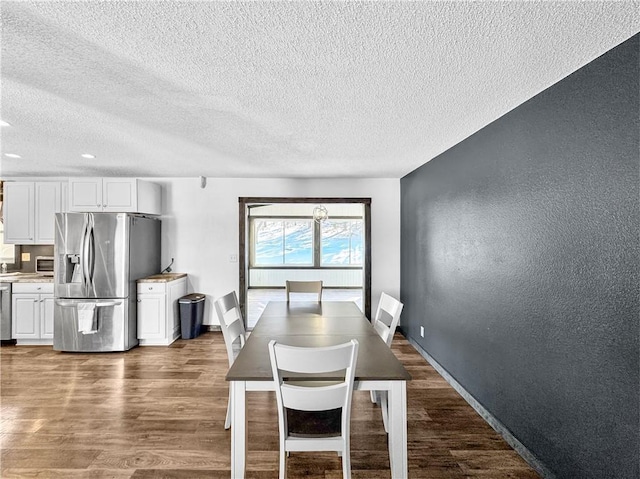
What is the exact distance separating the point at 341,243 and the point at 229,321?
7747 mm

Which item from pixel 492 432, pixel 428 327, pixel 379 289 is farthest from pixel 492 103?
pixel 379 289

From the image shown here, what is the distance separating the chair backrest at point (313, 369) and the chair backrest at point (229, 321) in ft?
3.16

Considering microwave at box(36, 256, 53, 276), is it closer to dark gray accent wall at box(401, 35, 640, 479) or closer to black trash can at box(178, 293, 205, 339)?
black trash can at box(178, 293, 205, 339)

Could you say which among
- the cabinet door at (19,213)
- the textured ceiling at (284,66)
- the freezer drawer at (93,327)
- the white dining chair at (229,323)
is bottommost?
the freezer drawer at (93,327)

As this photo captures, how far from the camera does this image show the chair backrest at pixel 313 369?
161cm

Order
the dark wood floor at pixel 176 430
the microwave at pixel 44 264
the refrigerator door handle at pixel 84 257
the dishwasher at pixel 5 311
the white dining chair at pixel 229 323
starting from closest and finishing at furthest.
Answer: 1. the dark wood floor at pixel 176 430
2. the white dining chair at pixel 229 323
3. the refrigerator door handle at pixel 84 257
4. the dishwasher at pixel 5 311
5. the microwave at pixel 44 264

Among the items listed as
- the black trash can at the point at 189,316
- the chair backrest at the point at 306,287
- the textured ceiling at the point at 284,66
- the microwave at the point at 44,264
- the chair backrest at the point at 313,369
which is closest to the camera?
the textured ceiling at the point at 284,66

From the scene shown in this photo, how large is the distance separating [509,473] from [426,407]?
884mm

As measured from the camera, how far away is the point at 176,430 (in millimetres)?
2637

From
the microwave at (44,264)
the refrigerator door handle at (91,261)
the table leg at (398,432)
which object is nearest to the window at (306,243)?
the microwave at (44,264)

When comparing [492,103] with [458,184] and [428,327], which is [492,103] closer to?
[458,184]

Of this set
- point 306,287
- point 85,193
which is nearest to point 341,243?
point 306,287

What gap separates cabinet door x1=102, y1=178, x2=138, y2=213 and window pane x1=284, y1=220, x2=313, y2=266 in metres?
6.03

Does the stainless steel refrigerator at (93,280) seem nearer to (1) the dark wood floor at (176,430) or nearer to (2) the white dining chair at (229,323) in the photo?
(1) the dark wood floor at (176,430)
